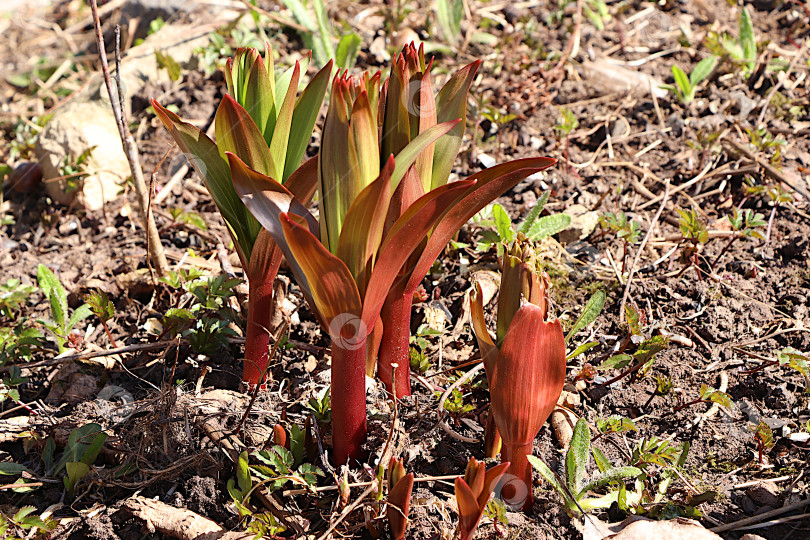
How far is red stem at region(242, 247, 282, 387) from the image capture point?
1808mm

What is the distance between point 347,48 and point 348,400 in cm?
205

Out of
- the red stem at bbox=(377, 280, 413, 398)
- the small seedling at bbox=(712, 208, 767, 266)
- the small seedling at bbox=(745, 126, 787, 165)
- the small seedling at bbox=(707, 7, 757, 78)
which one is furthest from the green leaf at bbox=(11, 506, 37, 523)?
the small seedling at bbox=(707, 7, 757, 78)

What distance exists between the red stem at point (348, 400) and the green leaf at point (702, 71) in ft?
7.74

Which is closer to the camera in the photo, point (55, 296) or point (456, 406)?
point (456, 406)

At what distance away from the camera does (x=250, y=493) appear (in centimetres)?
159

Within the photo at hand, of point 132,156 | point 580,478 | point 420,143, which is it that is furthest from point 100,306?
point 580,478

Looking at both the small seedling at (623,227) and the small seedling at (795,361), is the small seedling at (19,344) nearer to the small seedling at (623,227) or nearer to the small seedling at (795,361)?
the small seedling at (623,227)

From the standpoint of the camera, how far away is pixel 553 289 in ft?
7.70

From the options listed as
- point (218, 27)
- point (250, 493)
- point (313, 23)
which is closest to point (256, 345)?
point (250, 493)

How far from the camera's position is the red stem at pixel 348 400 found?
1.54 metres

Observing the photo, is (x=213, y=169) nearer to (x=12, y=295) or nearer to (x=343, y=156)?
(x=343, y=156)

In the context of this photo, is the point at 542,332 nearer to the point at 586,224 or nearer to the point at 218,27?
the point at 586,224

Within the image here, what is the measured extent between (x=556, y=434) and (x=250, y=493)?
81cm

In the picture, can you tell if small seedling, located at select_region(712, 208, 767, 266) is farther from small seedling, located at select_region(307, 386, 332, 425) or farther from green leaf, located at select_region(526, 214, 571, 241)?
small seedling, located at select_region(307, 386, 332, 425)
